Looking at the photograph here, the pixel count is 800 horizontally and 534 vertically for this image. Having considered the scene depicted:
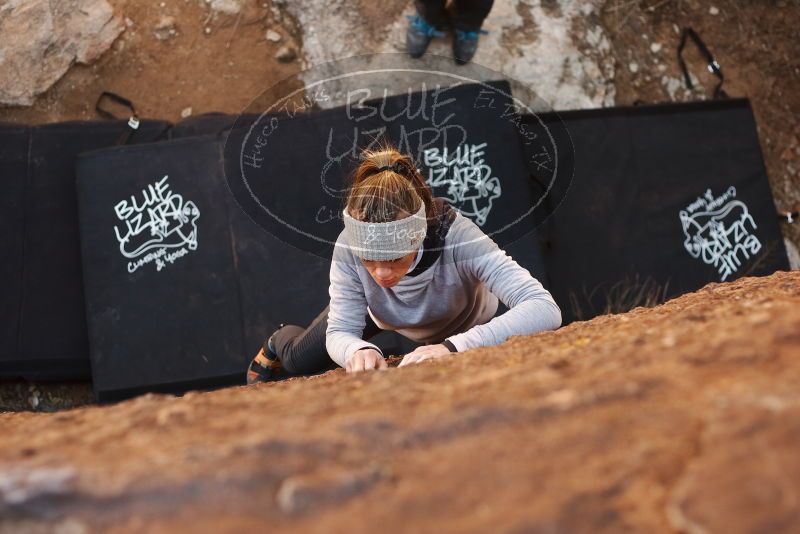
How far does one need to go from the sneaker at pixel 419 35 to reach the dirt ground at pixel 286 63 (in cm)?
34

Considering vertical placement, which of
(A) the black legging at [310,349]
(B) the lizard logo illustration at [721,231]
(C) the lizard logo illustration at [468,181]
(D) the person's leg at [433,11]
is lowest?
(A) the black legging at [310,349]

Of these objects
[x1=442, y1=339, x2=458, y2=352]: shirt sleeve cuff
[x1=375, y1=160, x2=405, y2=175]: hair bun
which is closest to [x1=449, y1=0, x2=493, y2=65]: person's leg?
[x1=375, y1=160, x2=405, y2=175]: hair bun

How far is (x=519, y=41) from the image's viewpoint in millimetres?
5062

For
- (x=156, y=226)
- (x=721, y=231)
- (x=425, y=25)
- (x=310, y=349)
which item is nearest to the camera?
(x=310, y=349)

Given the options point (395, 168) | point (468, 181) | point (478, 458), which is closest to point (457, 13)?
point (468, 181)

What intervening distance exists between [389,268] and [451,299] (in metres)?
0.30

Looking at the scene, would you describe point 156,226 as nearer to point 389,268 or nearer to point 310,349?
point 310,349

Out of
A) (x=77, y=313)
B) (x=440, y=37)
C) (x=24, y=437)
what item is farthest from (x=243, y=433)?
(x=440, y=37)

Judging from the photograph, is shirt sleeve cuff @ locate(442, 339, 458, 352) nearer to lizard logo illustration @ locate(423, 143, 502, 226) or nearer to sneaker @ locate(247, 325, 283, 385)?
sneaker @ locate(247, 325, 283, 385)

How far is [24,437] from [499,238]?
85.5 inches

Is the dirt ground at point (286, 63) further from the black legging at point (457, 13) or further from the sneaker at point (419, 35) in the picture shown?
the black legging at point (457, 13)

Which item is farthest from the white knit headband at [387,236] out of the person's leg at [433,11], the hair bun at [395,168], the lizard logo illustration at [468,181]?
the person's leg at [433,11]

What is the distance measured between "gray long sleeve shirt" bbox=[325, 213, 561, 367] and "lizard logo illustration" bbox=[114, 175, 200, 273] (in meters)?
1.83

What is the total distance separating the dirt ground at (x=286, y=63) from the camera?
516 cm
